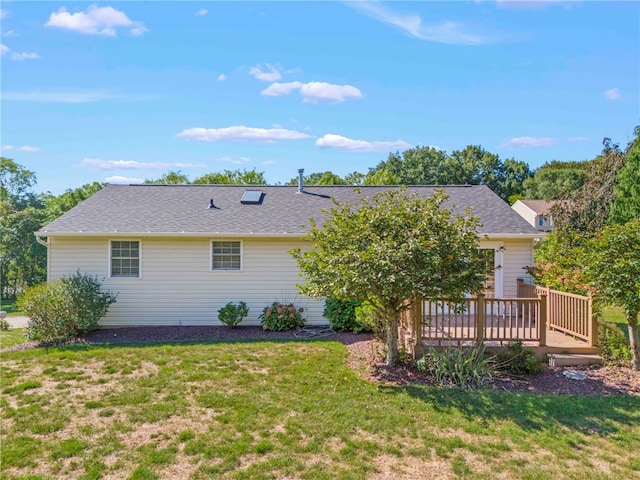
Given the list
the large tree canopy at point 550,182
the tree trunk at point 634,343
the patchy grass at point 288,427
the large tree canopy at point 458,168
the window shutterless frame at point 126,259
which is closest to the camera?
the patchy grass at point 288,427

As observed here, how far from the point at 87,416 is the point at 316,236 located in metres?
4.23

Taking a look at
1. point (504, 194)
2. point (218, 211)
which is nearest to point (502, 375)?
point (218, 211)

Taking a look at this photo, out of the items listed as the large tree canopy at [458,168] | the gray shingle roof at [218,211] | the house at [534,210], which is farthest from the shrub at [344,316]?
the large tree canopy at [458,168]

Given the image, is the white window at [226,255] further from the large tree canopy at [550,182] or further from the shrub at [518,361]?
the large tree canopy at [550,182]

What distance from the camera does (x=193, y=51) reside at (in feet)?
35.4

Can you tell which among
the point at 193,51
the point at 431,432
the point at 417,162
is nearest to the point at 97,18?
the point at 193,51

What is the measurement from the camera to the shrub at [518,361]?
6.60m

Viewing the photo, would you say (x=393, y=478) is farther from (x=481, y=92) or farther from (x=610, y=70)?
(x=481, y=92)

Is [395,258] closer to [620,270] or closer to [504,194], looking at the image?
[620,270]

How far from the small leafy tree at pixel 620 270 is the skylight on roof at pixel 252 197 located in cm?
902

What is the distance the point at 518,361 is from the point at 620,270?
229cm

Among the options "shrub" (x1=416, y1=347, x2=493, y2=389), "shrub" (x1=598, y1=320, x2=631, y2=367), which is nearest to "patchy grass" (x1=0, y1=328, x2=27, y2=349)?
"shrub" (x1=416, y1=347, x2=493, y2=389)

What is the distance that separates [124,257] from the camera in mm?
10672

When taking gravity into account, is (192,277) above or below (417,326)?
above
